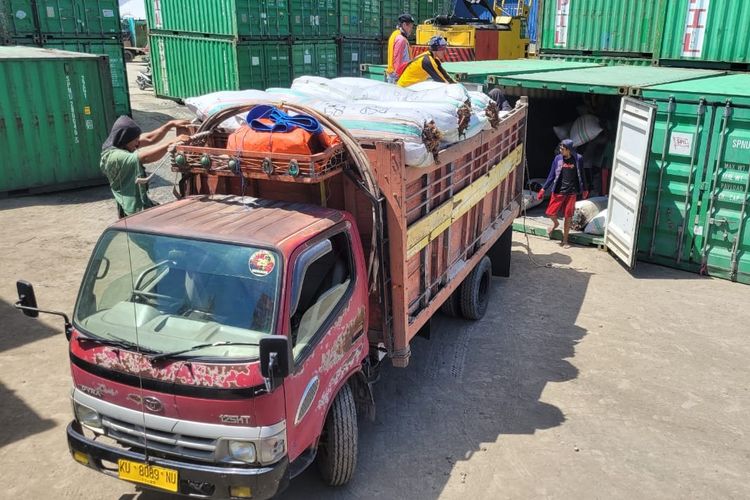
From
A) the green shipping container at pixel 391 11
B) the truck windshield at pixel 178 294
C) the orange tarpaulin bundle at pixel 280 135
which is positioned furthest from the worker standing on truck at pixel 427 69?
the green shipping container at pixel 391 11

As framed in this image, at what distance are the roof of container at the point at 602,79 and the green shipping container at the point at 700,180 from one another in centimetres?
52

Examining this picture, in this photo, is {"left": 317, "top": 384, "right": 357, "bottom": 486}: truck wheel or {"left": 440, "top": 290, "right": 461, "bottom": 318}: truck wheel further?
{"left": 440, "top": 290, "right": 461, "bottom": 318}: truck wheel

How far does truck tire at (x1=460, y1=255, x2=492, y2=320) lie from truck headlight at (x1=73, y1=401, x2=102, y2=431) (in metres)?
4.18

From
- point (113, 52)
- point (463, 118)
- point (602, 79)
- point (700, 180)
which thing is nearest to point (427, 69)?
point (602, 79)

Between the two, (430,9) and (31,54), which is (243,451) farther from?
(430,9)

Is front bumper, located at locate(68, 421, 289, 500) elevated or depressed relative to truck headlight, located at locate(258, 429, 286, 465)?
depressed

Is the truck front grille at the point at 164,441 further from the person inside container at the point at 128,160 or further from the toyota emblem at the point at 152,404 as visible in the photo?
the person inside container at the point at 128,160

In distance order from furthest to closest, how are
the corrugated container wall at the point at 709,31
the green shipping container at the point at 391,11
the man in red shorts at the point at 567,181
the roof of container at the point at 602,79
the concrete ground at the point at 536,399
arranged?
the green shipping container at the point at 391,11 → the corrugated container wall at the point at 709,31 → the man in red shorts at the point at 567,181 → the roof of container at the point at 602,79 → the concrete ground at the point at 536,399

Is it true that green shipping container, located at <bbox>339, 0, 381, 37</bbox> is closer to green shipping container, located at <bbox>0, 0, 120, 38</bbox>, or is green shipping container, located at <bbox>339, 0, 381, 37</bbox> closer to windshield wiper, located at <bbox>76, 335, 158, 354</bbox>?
green shipping container, located at <bbox>0, 0, 120, 38</bbox>

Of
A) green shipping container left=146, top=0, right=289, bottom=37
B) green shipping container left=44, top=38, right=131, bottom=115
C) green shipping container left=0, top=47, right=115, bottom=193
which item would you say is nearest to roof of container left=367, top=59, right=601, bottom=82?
green shipping container left=0, top=47, right=115, bottom=193

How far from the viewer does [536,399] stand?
580 centimetres

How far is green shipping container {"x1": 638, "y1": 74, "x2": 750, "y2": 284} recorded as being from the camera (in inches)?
322

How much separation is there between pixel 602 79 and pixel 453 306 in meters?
4.93

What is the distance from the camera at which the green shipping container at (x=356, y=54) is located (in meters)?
21.4
